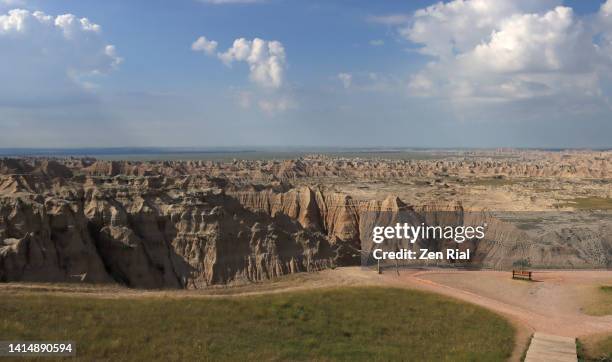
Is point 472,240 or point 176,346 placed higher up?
point 176,346

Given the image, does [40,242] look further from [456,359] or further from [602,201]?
[602,201]

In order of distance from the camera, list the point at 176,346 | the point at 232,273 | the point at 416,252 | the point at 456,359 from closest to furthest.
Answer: the point at 176,346 → the point at 456,359 → the point at 232,273 → the point at 416,252

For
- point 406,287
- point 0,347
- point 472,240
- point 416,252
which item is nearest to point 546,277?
point 406,287

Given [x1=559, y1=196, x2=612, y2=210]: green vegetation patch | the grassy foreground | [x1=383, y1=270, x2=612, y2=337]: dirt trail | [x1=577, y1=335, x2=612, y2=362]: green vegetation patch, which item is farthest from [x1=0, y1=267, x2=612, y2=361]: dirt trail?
[x1=559, y1=196, x2=612, y2=210]: green vegetation patch

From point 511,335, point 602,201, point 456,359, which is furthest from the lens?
point 602,201

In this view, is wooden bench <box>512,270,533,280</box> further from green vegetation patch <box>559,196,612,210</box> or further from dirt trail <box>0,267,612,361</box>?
green vegetation patch <box>559,196,612,210</box>

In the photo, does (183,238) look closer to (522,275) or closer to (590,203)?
(522,275)

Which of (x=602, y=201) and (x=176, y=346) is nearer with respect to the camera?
(x=176, y=346)

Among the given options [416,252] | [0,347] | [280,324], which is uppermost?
[0,347]
